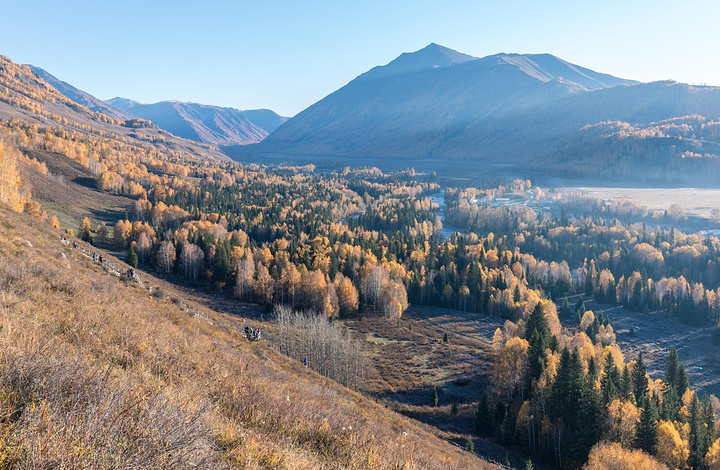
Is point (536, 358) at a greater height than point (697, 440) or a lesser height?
greater

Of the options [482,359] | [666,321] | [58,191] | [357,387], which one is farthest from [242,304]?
[666,321]

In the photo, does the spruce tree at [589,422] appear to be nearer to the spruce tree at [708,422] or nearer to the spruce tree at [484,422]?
the spruce tree at [484,422]

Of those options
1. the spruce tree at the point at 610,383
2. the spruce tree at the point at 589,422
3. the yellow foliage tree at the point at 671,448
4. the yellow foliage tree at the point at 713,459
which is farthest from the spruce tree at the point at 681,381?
the spruce tree at the point at 589,422

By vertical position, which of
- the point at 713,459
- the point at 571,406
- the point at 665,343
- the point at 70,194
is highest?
the point at 70,194

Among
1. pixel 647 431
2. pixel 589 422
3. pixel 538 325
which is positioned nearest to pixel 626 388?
pixel 647 431

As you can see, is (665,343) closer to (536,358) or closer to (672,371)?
(672,371)

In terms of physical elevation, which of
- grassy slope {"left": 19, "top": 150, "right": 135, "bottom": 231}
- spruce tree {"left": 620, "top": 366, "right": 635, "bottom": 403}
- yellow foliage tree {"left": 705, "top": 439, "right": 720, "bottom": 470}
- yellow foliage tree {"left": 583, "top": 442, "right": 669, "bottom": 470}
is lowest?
yellow foliage tree {"left": 705, "top": 439, "right": 720, "bottom": 470}

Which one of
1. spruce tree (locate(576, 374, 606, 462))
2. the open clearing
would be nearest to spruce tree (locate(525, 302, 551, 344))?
spruce tree (locate(576, 374, 606, 462))

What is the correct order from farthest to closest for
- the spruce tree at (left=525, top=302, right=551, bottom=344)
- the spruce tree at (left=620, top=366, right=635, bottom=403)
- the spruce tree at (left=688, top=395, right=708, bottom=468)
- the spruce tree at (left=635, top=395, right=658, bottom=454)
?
1. the spruce tree at (left=525, top=302, right=551, bottom=344)
2. the spruce tree at (left=620, top=366, right=635, bottom=403)
3. the spruce tree at (left=635, top=395, right=658, bottom=454)
4. the spruce tree at (left=688, top=395, right=708, bottom=468)

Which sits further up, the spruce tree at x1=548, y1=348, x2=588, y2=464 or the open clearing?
the spruce tree at x1=548, y1=348, x2=588, y2=464

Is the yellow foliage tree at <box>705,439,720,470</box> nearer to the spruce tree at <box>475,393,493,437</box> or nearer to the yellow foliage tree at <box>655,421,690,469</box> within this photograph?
the yellow foliage tree at <box>655,421,690,469</box>

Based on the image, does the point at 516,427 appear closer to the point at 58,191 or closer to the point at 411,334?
the point at 411,334

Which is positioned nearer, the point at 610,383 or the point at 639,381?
the point at 610,383

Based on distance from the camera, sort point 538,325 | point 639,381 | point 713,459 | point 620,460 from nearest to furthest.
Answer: point 620,460, point 713,459, point 639,381, point 538,325
